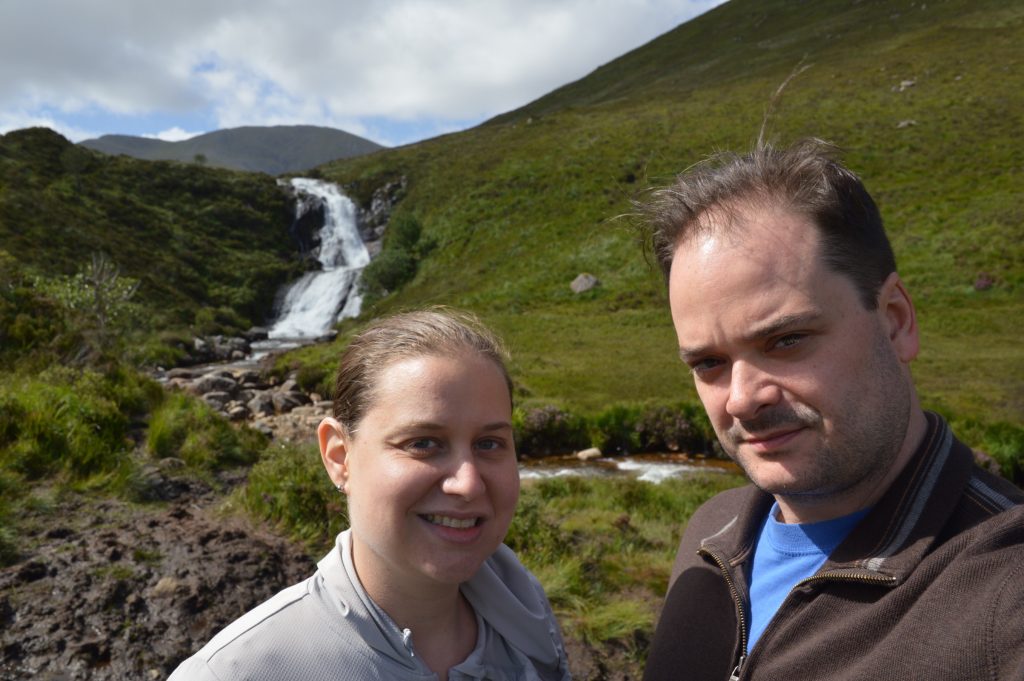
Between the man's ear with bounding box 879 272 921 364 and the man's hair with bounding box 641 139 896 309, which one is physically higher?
the man's hair with bounding box 641 139 896 309

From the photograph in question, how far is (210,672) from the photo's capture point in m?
1.73

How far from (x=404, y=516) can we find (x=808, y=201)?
5.23 feet

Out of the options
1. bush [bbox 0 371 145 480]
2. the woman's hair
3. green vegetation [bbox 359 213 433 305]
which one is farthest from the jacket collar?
green vegetation [bbox 359 213 433 305]

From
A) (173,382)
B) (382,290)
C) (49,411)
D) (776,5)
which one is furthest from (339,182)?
(776,5)

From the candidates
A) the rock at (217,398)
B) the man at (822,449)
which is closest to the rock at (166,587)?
the man at (822,449)

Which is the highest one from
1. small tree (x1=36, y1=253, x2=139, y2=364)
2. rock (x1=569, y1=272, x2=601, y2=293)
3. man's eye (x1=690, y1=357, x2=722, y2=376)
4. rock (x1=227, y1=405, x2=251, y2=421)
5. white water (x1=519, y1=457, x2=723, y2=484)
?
small tree (x1=36, y1=253, x2=139, y2=364)

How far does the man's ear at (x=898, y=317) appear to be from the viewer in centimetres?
212

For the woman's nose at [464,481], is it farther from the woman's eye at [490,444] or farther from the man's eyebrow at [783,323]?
the man's eyebrow at [783,323]

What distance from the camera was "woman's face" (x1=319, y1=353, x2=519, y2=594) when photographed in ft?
6.56

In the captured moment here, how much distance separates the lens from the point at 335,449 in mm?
2250

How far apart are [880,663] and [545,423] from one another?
1539 centimetres

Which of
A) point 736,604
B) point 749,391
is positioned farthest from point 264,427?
point 749,391

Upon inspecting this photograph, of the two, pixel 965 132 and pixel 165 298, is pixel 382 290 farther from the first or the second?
pixel 965 132

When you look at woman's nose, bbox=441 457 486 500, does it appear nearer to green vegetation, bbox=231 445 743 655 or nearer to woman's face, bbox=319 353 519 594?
woman's face, bbox=319 353 519 594
